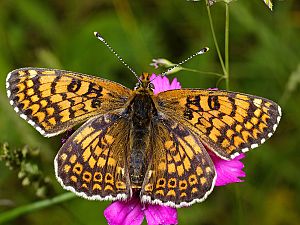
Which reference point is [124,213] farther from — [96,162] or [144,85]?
[144,85]

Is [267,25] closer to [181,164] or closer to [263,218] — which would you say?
[263,218]

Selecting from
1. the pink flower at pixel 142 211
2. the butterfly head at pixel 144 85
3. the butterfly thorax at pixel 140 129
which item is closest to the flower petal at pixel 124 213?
the pink flower at pixel 142 211

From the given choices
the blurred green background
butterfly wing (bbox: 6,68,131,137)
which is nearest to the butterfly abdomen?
butterfly wing (bbox: 6,68,131,137)

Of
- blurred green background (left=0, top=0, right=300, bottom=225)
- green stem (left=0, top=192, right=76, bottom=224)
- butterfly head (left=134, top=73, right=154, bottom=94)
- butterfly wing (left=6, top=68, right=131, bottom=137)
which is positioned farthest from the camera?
blurred green background (left=0, top=0, right=300, bottom=225)

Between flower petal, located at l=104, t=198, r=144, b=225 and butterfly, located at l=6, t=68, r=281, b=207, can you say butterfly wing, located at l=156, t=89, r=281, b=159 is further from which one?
flower petal, located at l=104, t=198, r=144, b=225

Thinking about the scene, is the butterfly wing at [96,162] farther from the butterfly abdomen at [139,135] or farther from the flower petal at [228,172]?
the flower petal at [228,172]

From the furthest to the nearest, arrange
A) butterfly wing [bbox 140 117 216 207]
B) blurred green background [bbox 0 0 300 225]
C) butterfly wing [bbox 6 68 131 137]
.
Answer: blurred green background [bbox 0 0 300 225], butterfly wing [bbox 6 68 131 137], butterfly wing [bbox 140 117 216 207]
